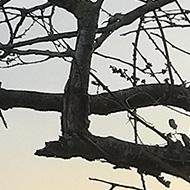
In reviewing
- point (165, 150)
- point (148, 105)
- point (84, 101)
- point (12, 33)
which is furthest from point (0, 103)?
point (165, 150)

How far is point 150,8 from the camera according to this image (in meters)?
1.65

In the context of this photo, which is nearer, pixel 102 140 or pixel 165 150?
pixel 165 150

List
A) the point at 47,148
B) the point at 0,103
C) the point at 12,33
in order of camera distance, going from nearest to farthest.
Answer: the point at 47,148 → the point at 0,103 → the point at 12,33

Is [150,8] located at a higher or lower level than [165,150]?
higher

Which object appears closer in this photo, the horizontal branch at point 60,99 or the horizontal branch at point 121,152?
the horizontal branch at point 121,152

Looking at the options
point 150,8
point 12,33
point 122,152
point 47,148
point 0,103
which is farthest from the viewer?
point 12,33

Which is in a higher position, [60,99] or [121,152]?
[60,99]

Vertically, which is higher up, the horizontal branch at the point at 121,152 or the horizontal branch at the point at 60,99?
the horizontal branch at the point at 60,99

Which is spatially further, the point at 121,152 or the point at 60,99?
the point at 60,99

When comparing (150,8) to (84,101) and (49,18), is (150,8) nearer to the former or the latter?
(84,101)

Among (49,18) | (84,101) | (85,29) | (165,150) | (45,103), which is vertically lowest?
(165,150)

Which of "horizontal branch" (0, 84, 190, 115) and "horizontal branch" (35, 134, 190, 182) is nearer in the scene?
"horizontal branch" (35, 134, 190, 182)

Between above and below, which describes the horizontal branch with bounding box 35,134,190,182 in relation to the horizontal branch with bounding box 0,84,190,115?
below

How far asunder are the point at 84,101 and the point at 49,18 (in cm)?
98
